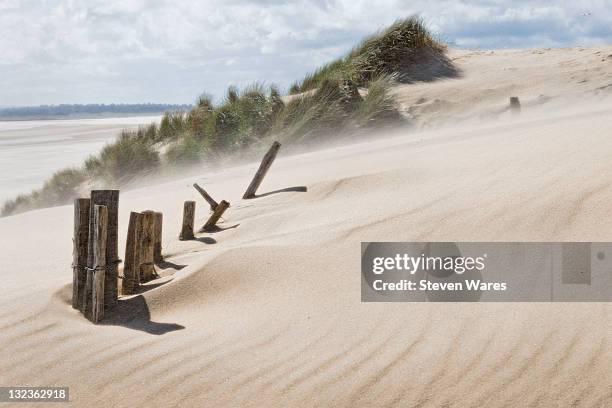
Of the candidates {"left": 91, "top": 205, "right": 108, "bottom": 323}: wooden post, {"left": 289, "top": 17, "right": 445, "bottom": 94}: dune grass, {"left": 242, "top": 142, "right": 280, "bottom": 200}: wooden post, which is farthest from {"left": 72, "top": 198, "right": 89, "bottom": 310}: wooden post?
{"left": 289, "top": 17, "right": 445, "bottom": 94}: dune grass

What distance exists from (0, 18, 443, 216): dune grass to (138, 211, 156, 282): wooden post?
31.8ft

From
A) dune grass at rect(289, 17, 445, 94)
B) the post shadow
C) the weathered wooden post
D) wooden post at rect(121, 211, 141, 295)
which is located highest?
dune grass at rect(289, 17, 445, 94)

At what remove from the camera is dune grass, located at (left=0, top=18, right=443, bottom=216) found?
16.3m

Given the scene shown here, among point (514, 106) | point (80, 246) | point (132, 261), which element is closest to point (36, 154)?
point (514, 106)

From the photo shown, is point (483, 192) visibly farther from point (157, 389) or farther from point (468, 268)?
point (157, 389)

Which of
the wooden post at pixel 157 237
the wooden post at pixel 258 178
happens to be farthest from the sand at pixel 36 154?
the wooden post at pixel 157 237

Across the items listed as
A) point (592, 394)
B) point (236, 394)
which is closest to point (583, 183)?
point (592, 394)

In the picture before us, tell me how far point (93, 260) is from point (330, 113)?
11346 millimetres

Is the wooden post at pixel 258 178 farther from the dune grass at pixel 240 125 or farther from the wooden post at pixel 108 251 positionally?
the dune grass at pixel 240 125

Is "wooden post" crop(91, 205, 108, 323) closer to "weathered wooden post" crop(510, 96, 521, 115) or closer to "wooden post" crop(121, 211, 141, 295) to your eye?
"wooden post" crop(121, 211, 141, 295)

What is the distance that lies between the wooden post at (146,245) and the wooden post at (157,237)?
6.5 inches

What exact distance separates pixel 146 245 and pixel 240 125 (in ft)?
35.5

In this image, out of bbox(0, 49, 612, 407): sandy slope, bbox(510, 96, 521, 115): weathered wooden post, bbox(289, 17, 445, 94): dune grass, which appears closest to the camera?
bbox(0, 49, 612, 407): sandy slope

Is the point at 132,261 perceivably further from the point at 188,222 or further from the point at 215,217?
the point at 215,217
